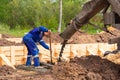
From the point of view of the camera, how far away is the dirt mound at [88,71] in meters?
7.33

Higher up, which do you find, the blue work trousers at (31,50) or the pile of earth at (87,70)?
the blue work trousers at (31,50)

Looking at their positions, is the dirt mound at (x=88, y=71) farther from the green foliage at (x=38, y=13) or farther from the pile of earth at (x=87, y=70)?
the green foliage at (x=38, y=13)

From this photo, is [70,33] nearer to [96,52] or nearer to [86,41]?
[96,52]

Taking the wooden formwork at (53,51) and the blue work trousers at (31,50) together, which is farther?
the wooden formwork at (53,51)

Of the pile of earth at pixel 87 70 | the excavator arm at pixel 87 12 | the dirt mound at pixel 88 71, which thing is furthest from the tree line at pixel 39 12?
the dirt mound at pixel 88 71

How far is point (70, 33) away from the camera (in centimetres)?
879

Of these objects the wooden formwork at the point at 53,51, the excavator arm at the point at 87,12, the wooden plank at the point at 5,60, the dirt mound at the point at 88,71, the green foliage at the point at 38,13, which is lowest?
the dirt mound at the point at 88,71

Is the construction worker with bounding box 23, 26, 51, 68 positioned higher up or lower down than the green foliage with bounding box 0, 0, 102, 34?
lower down

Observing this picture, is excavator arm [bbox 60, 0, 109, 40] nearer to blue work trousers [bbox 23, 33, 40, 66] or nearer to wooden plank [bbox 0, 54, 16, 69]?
blue work trousers [bbox 23, 33, 40, 66]

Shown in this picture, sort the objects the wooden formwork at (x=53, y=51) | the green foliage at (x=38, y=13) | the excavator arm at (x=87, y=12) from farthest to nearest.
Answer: the green foliage at (x=38, y=13) → the wooden formwork at (x=53, y=51) → the excavator arm at (x=87, y=12)

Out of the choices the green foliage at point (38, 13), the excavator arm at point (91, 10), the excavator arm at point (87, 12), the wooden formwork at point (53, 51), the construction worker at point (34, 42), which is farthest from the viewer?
the green foliage at point (38, 13)

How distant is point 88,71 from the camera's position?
24.6 feet

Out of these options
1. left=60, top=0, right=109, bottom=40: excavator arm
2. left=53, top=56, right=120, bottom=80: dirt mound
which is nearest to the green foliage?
left=60, top=0, right=109, bottom=40: excavator arm

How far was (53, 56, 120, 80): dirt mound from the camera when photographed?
733cm
